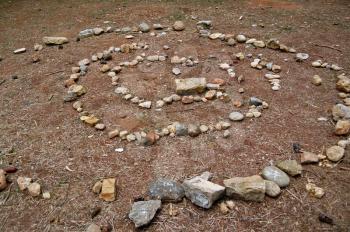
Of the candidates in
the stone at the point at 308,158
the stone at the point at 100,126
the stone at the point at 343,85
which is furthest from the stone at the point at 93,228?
the stone at the point at 343,85

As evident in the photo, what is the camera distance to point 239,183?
336 centimetres

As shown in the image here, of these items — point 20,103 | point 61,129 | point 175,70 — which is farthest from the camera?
point 175,70

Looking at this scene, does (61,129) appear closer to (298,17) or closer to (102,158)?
(102,158)

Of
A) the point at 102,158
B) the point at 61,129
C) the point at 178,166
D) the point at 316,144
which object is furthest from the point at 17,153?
the point at 316,144

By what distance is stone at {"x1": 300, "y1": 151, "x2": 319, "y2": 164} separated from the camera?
3.67 m

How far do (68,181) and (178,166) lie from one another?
1.14 metres

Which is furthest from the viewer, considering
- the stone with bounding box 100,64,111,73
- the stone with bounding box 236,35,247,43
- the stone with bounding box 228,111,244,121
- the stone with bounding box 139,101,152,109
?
the stone with bounding box 236,35,247,43

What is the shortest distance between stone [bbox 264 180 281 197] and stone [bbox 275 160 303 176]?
0.26 metres

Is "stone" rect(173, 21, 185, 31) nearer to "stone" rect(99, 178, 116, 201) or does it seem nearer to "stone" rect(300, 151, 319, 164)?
"stone" rect(300, 151, 319, 164)

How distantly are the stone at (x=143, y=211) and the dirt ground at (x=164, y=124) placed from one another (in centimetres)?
9

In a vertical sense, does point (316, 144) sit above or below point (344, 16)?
below

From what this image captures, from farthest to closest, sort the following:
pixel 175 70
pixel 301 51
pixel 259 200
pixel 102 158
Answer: pixel 301 51 < pixel 175 70 < pixel 102 158 < pixel 259 200

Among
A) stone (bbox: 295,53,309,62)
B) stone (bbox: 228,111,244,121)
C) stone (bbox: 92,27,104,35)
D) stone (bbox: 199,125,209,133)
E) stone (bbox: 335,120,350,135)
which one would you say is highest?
stone (bbox: 92,27,104,35)

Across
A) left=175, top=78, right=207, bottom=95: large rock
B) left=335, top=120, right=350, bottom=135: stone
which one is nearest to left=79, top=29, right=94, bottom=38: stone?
left=175, top=78, right=207, bottom=95: large rock
